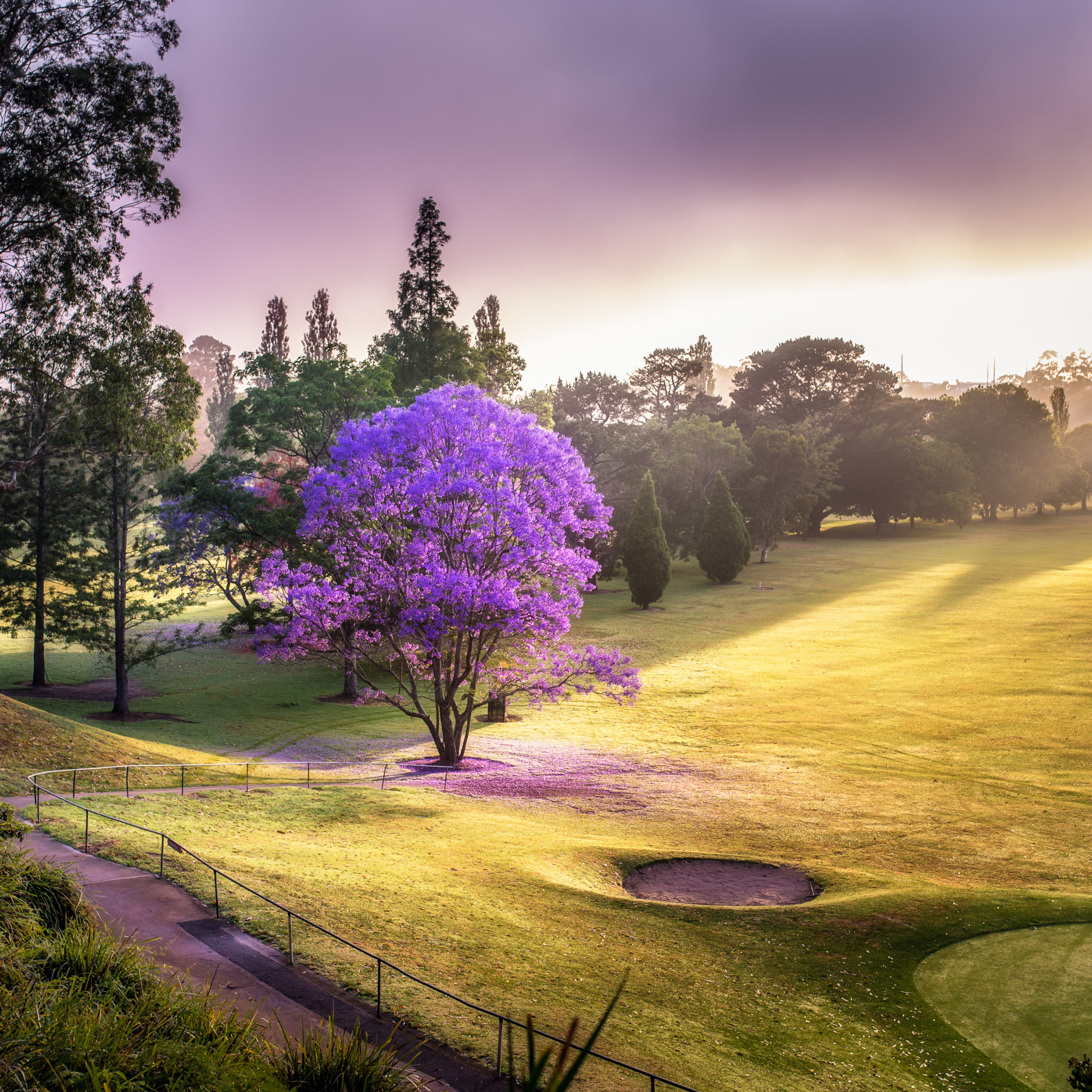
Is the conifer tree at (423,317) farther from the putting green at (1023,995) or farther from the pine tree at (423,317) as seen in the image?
the putting green at (1023,995)

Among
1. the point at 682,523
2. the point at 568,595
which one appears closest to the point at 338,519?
the point at 568,595

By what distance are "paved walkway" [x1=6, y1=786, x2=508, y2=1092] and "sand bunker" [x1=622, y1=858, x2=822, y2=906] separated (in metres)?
7.24

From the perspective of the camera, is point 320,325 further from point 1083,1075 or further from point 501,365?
point 1083,1075

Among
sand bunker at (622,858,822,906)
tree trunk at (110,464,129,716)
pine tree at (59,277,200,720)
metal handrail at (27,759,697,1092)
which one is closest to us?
metal handrail at (27,759,697,1092)

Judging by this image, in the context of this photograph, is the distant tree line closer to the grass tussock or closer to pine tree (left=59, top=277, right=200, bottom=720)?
pine tree (left=59, top=277, right=200, bottom=720)

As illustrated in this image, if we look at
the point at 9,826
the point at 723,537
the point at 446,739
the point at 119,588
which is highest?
the point at 723,537

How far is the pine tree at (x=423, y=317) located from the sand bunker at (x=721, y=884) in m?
37.8

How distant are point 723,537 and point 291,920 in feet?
186

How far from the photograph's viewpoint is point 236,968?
9336mm

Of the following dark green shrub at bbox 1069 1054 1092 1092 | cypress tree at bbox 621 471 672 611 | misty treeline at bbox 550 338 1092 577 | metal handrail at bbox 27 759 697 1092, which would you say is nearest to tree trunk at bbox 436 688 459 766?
metal handrail at bbox 27 759 697 1092

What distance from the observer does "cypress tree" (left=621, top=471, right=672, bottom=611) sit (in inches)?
2238

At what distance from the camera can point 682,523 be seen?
6981 centimetres

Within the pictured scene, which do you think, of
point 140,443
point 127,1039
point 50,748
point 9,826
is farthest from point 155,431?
point 127,1039

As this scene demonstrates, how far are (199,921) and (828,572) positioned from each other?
205ft
